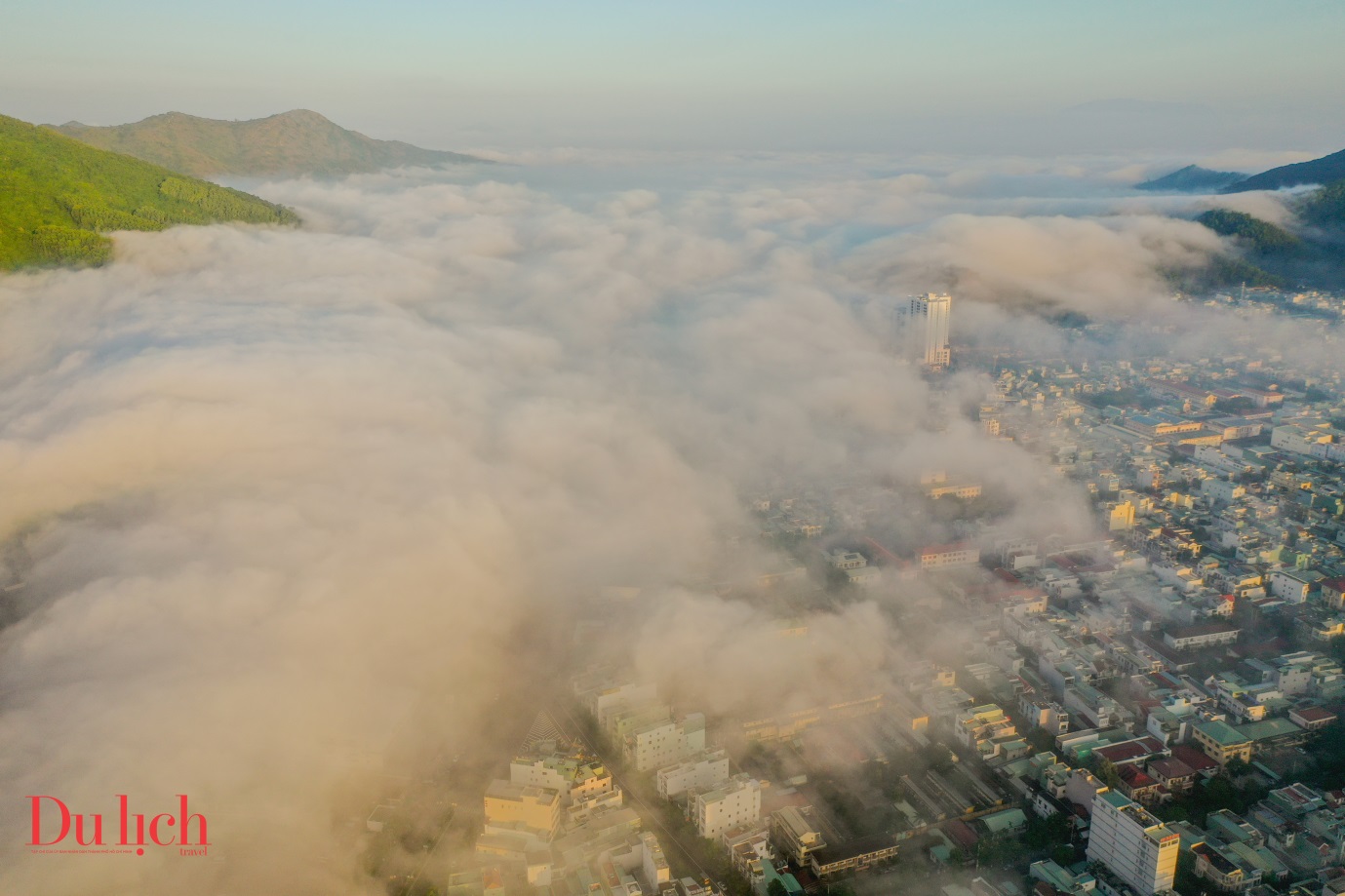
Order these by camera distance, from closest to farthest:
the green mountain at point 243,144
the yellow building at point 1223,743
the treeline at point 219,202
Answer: the yellow building at point 1223,743 < the treeline at point 219,202 < the green mountain at point 243,144

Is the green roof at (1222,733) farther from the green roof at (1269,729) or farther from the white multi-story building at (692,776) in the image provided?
the white multi-story building at (692,776)

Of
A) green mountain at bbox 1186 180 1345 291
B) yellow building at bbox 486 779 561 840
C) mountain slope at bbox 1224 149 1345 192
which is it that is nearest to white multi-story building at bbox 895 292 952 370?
green mountain at bbox 1186 180 1345 291

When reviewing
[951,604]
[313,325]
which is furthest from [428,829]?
[313,325]

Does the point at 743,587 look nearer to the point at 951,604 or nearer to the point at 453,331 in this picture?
the point at 951,604

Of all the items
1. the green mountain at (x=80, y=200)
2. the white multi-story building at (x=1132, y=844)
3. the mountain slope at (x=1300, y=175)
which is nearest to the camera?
the white multi-story building at (x=1132, y=844)

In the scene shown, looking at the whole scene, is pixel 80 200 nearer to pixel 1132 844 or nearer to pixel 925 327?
pixel 925 327

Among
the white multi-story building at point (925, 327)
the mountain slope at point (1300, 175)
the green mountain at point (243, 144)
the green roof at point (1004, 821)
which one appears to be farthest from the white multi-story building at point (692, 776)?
the mountain slope at point (1300, 175)

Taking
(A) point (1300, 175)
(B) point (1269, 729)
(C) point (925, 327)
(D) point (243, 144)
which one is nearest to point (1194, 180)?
(A) point (1300, 175)
